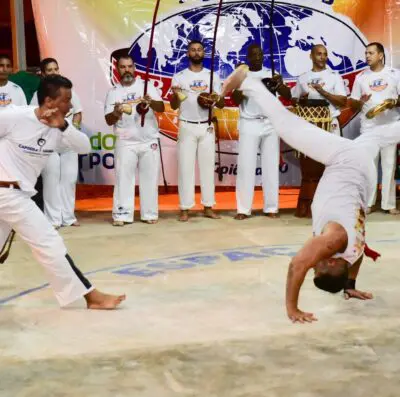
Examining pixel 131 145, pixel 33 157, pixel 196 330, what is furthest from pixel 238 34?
pixel 196 330

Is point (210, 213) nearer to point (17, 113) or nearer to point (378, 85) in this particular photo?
point (378, 85)

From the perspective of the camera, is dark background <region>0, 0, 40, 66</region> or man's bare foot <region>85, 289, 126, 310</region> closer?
man's bare foot <region>85, 289, 126, 310</region>

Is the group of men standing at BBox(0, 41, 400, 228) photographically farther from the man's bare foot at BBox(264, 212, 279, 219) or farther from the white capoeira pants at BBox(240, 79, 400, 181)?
the white capoeira pants at BBox(240, 79, 400, 181)

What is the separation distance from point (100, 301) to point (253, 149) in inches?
133

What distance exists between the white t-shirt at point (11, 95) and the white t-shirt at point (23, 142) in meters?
2.64

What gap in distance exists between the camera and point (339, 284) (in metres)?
3.40

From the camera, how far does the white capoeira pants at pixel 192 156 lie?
6.82 metres

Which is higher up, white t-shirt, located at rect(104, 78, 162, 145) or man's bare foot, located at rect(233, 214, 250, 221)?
white t-shirt, located at rect(104, 78, 162, 145)

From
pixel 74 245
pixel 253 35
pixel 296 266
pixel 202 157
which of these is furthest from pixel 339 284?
pixel 253 35

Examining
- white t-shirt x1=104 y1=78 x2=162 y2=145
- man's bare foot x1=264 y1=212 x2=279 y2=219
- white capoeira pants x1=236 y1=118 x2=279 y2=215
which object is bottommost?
man's bare foot x1=264 y1=212 x2=279 y2=219

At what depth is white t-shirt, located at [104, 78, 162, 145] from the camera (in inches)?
261

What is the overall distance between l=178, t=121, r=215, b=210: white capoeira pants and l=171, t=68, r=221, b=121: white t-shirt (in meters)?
0.09

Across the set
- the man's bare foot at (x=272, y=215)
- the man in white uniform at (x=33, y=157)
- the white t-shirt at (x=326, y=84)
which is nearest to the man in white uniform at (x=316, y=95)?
the white t-shirt at (x=326, y=84)

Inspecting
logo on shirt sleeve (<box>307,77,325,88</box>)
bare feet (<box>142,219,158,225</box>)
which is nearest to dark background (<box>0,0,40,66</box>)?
bare feet (<box>142,219,158,225</box>)
